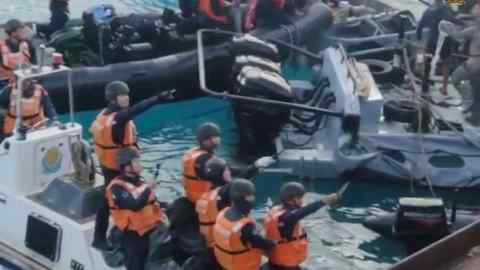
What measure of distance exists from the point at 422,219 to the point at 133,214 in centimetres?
299

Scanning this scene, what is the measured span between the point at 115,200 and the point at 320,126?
15.5 ft

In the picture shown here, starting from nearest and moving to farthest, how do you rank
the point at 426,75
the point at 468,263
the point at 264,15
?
the point at 468,263 → the point at 426,75 → the point at 264,15

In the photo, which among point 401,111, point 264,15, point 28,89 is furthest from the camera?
point 264,15

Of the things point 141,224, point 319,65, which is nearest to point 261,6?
point 319,65

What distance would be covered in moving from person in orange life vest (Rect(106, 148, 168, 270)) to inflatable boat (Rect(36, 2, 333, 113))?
467cm

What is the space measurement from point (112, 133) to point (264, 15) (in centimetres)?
595

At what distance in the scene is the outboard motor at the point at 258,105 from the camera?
9625mm

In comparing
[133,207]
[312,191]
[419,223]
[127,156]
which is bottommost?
[312,191]

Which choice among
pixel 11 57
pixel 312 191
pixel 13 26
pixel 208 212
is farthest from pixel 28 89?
pixel 312 191

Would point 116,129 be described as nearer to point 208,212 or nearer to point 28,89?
point 208,212

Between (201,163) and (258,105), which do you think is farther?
(258,105)

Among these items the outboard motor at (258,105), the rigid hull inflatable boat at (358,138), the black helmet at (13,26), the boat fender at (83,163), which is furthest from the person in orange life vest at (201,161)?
the black helmet at (13,26)

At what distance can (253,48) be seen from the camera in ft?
34.7

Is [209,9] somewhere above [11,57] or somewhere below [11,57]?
above
